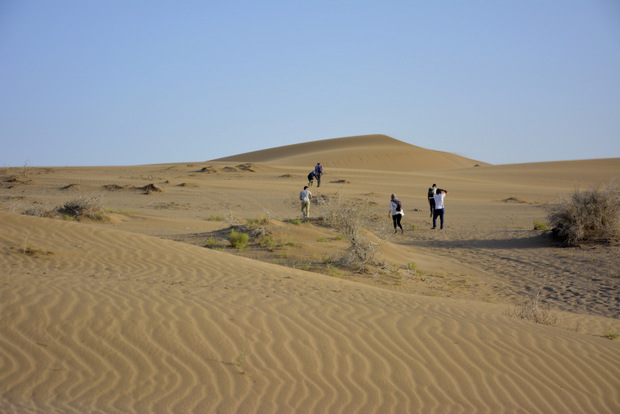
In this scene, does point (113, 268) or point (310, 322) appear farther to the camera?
point (113, 268)

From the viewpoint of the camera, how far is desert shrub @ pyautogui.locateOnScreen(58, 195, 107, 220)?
57.9 feet

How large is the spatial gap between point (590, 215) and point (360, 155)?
60.9 m

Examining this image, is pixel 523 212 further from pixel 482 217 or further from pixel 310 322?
pixel 310 322

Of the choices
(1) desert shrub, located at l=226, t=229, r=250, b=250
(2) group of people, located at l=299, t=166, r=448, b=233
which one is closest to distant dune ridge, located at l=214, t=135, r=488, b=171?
(2) group of people, located at l=299, t=166, r=448, b=233

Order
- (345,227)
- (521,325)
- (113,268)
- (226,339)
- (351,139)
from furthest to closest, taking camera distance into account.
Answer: (351,139)
(345,227)
(113,268)
(521,325)
(226,339)

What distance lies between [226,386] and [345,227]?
955 centimetres

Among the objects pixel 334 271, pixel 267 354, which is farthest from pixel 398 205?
pixel 267 354

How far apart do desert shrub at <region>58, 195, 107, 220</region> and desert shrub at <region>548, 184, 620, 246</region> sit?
47.8 feet

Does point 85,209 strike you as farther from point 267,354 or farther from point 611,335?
point 611,335

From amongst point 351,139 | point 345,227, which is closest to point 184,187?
point 345,227

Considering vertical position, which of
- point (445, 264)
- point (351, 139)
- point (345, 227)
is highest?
point (351, 139)

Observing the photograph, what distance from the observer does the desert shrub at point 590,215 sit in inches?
622

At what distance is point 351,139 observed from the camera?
99062 mm

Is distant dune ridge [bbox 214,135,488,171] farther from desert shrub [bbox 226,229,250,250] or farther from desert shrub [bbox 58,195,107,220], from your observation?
desert shrub [bbox 226,229,250,250]
